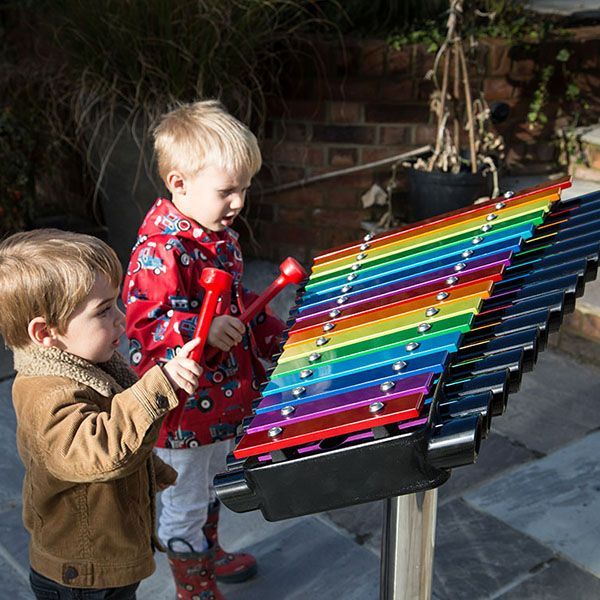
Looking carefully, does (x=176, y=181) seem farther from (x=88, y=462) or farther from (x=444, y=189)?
(x=444, y=189)

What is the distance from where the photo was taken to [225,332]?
2.09 meters

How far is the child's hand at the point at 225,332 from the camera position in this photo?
208 cm

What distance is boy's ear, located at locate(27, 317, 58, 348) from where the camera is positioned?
1.67m

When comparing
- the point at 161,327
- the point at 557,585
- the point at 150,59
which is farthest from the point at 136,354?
the point at 150,59

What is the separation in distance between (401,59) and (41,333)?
3.02 m

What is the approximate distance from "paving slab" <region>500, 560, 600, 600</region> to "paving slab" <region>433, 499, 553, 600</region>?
0.11ft

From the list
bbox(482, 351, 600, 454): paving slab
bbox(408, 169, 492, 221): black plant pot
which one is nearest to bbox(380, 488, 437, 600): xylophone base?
bbox(482, 351, 600, 454): paving slab

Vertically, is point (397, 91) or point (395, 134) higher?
point (397, 91)

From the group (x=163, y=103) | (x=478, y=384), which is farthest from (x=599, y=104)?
(x=478, y=384)

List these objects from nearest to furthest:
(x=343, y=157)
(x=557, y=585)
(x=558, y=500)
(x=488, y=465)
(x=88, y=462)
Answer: (x=88, y=462)
(x=557, y=585)
(x=558, y=500)
(x=488, y=465)
(x=343, y=157)

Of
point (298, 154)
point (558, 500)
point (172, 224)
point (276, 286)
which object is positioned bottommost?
point (558, 500)

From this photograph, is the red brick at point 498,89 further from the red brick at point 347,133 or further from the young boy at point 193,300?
the young boy at point 193,300

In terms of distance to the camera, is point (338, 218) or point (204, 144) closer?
point (204, 144)

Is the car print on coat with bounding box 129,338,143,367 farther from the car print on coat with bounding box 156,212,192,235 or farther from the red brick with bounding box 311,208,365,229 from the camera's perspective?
the red brick with bounding box 311,208,365,229
